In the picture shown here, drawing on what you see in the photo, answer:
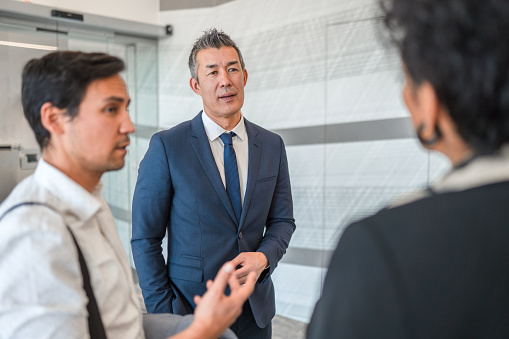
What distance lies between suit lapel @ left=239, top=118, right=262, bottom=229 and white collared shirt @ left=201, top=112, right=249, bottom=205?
0.12 ft

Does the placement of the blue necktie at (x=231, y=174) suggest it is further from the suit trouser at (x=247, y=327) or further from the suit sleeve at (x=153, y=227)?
the suit trouser at (x=247, y=327)

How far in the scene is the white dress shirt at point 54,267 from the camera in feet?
3.10

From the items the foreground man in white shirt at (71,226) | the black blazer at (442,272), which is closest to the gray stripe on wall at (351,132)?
the foreground man in white shirt at (71,226)

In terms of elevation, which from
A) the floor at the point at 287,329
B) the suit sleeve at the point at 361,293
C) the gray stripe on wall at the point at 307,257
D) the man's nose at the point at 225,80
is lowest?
the floor at the point at 287,329

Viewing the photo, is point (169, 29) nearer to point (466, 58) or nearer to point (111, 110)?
point (111, 110)

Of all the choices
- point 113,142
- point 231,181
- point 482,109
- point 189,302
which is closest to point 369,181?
point 231,181

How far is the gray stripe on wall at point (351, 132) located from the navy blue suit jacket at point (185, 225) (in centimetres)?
176

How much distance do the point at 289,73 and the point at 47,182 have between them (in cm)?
329

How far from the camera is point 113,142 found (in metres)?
1.26

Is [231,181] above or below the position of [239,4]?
below

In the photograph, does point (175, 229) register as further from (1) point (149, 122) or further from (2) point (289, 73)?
(1) point (149, 122)

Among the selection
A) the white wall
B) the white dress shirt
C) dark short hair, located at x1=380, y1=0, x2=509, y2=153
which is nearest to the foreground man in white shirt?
the white dress shirt

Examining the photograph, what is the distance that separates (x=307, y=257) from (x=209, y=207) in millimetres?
2243

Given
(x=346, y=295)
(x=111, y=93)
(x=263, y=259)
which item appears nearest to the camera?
(x=346, y=295)
